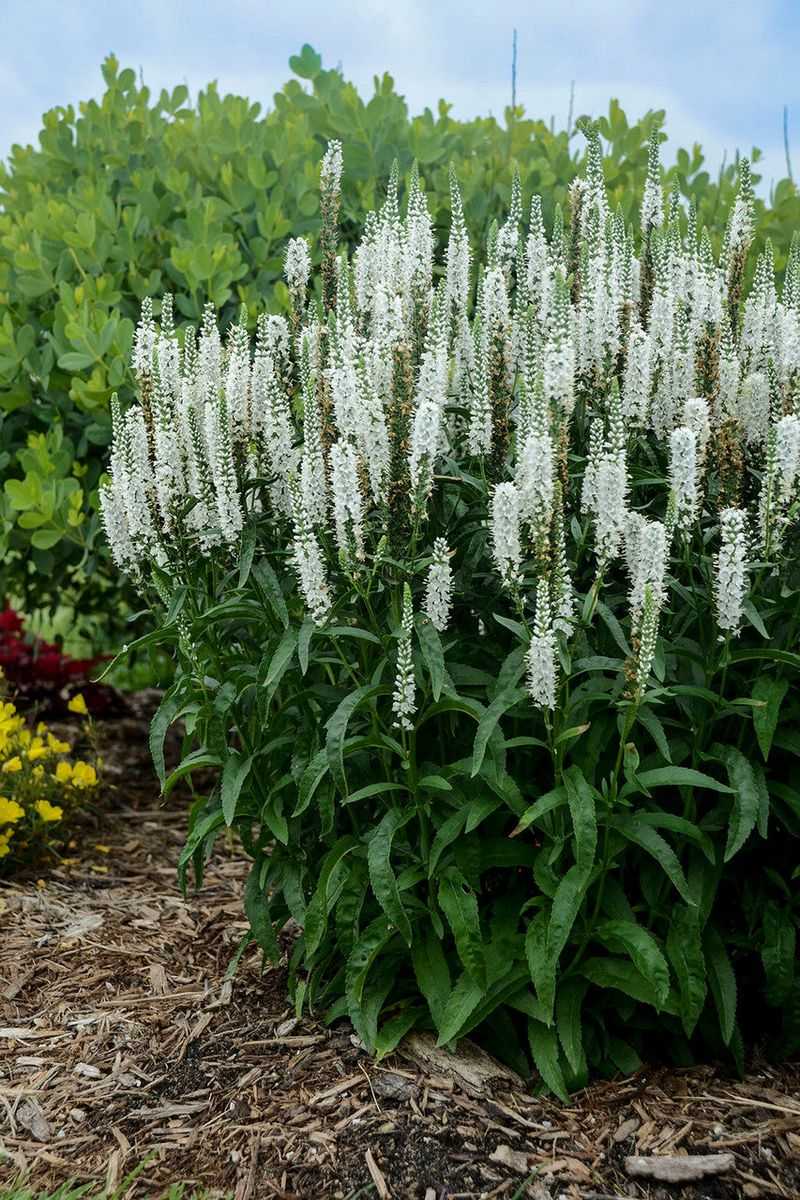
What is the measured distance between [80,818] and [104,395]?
1.97 metres

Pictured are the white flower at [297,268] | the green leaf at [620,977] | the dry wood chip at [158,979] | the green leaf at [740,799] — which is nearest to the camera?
the green leaf at [740,799]

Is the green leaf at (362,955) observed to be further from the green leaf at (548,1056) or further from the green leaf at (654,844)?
the green leaf at (654,844)

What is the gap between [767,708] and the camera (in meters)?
3.09

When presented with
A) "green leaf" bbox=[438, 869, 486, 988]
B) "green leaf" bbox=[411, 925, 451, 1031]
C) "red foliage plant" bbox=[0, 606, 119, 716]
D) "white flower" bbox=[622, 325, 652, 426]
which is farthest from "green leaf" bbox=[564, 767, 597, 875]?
"red foliage plant" bbox=[0, 606, 119, 716]

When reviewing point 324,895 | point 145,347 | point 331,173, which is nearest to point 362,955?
point 324,895

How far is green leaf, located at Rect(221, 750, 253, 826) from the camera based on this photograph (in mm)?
3318

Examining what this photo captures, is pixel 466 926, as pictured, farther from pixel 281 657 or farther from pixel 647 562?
pixel 647 562

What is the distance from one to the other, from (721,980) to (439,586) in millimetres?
1340


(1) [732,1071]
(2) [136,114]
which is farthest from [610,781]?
(2) [136,114]

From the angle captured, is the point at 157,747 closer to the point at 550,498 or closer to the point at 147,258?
the point at 550,498

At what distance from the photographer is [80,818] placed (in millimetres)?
5809

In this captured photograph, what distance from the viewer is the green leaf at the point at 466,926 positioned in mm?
3102

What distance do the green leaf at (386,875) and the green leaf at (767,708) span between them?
2.96ft

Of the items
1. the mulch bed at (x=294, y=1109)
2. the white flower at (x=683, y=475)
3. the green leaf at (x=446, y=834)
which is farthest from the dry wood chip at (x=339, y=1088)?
the white flower at (x=683, y=475)
